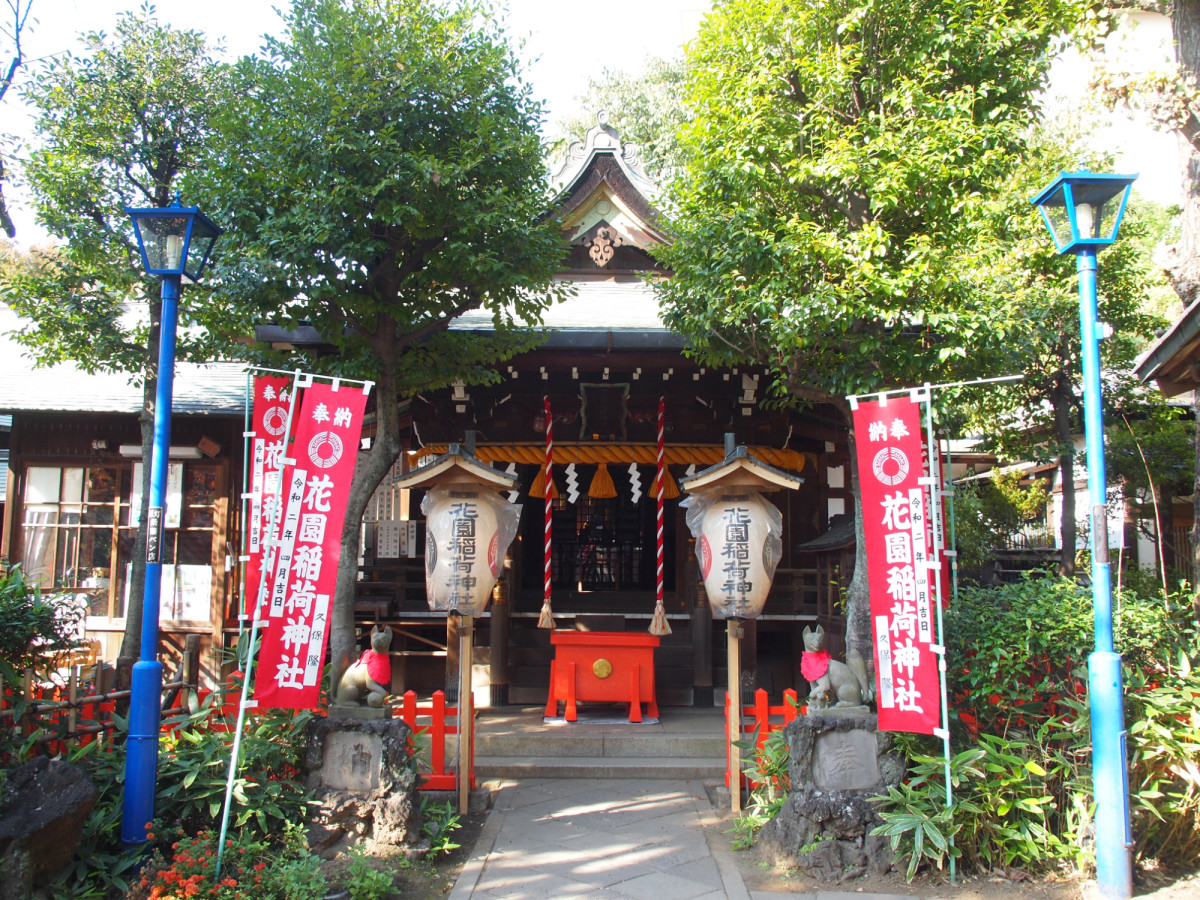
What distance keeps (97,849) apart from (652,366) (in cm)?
766

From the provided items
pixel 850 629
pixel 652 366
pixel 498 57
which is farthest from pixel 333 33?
pixel 850 629

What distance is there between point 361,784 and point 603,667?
3.96 m

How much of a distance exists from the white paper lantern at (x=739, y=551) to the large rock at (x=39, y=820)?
16.2ft

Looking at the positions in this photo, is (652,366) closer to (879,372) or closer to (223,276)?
(879,372)

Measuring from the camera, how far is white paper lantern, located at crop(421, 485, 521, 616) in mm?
7168

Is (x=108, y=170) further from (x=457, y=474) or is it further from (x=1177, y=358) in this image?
(x=1177, y=358)

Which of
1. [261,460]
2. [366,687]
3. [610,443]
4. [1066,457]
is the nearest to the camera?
[366,687]

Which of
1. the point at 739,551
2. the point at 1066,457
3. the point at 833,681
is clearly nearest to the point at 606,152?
the point at 739,551

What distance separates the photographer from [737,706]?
702cm

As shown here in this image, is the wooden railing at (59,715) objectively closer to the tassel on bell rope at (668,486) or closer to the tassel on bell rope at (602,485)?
the tassel on bell rope at (602,485)

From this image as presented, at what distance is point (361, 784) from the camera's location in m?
6.06

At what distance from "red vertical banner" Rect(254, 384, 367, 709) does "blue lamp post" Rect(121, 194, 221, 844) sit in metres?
0.71

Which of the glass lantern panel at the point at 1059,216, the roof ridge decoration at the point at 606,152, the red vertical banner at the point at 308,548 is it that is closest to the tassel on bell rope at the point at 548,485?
the roof ridge decoration at the point at 606,152

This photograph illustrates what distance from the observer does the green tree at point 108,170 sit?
8578mm
